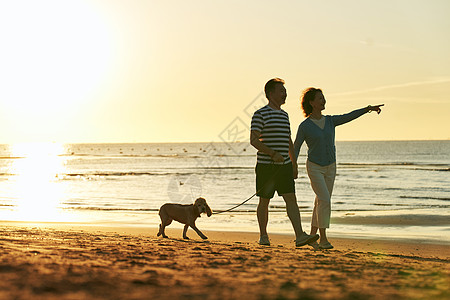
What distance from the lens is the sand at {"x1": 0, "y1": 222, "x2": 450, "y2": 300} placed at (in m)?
3.58

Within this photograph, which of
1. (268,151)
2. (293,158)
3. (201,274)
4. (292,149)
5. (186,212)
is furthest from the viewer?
(186,212)

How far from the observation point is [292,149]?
657cm

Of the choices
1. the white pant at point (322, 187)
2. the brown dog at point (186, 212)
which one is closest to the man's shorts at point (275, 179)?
the white pant at point (322, 187)

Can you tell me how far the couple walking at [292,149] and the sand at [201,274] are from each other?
80cm

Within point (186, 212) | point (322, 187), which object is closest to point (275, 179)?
point (322, 187)

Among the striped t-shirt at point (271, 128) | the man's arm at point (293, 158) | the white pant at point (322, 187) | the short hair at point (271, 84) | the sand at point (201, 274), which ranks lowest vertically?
the sand at point (201, 274)

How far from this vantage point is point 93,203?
62.7 ft

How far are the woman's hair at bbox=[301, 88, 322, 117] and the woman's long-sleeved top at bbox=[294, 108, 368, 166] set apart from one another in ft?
0.46

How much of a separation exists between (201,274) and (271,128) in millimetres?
2639

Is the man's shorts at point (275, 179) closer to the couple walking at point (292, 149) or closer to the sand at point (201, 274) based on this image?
the couple walking at point (292, 149)

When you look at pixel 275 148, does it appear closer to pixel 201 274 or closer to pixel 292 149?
pixel 292 149

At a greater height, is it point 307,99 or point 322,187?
point 307,99

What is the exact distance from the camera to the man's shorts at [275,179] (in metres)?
6.38

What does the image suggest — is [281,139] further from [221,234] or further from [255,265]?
[221,234]
